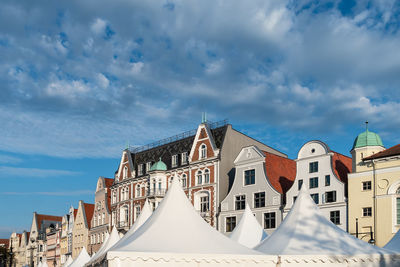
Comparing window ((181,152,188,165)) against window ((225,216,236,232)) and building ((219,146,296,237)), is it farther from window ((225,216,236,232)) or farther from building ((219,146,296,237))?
window ((225,216,236,232))

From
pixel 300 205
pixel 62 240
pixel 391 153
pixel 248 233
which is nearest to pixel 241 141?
pixel 391 153

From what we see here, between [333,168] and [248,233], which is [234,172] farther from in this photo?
[248,233]

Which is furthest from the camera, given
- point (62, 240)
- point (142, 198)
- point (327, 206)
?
point (62, 240)

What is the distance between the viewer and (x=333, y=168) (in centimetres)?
3844

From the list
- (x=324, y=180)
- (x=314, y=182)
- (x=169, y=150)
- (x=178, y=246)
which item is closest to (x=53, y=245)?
(x=169, y=150)

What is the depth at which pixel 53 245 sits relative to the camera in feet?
267

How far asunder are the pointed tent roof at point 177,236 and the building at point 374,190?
19.0 m

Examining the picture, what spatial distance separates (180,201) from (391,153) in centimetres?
2024

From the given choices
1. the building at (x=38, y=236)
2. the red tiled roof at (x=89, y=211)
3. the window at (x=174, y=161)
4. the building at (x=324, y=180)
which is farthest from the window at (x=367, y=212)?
the building at (x=38, y=236)

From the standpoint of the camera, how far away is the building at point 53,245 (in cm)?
7850

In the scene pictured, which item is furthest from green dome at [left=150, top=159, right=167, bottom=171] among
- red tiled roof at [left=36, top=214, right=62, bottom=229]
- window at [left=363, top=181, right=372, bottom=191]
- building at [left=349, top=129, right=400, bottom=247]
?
red tiled roof at [left=36, top=214, right=62, bottom=229]

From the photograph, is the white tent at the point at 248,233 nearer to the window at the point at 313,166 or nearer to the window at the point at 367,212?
the window at the point at 367,212

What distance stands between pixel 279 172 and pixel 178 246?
2877 centimetres

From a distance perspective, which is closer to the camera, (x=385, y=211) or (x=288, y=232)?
(x=288, y=232)
